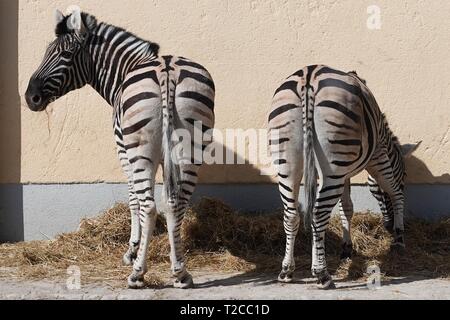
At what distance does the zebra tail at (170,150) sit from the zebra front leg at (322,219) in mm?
1286

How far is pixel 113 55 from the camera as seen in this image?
6879 millimetres

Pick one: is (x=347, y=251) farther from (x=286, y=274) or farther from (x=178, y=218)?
(x=178, y=218)

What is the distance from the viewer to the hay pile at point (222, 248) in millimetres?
6731

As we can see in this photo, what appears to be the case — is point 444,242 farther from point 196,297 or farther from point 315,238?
point 196,297

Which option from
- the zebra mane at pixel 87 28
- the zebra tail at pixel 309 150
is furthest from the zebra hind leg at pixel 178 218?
the zebra mane at pixel 87 28

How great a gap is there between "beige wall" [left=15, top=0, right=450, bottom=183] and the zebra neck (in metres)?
1.19

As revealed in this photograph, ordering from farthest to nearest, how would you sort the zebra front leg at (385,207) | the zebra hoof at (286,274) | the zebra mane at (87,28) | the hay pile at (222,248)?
1. the zebra front leg at (385,207)
2. the zebra mane at (87,28)
3. the hay pile at (222,248)
4. the zebra hoof at (286,274)

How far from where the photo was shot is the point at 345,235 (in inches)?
274

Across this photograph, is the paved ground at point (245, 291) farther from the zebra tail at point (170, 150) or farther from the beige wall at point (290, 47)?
the beige wall at point (290, 47)

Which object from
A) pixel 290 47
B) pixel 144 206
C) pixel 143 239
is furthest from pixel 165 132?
pixel 290 47

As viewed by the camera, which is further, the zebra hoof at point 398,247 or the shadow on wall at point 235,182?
the shadow on wall at point 235,182

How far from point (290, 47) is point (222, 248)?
2.64m

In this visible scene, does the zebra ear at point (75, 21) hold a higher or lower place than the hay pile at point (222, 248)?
higher

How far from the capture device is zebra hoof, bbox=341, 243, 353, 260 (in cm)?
689
